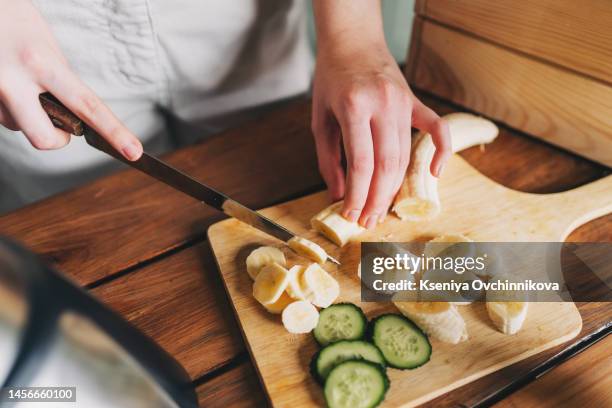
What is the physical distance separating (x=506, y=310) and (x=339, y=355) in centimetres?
32

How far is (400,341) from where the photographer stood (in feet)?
2.89

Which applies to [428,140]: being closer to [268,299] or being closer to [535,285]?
[535,285]

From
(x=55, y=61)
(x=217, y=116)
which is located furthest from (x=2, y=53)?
(x=217, y=116)

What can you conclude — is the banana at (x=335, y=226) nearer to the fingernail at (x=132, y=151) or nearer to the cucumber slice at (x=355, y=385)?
the cucumber slice at (x=355, y=385)

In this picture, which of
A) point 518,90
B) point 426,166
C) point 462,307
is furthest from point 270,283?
point 518,90

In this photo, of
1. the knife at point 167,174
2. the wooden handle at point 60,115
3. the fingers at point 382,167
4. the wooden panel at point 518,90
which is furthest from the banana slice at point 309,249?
the wooden panel at point 518,90

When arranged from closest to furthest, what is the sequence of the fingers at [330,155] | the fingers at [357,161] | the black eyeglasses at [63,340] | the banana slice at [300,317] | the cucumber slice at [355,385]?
the black eyeglasses at [63,340]
the cucumber slice at [355,385]
the banana slice at [300,317]
the fingers at [357,161]
the fingers at [330,155]

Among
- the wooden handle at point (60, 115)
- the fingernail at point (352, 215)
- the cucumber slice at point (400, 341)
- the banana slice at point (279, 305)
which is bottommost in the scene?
the cucumber slice at point (400, 341)

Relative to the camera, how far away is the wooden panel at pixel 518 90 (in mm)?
1186

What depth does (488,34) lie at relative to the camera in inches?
50.0

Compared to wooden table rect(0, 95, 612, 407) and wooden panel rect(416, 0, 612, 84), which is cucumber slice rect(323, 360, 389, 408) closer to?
wooden table rect(0, 95, 612, 407)

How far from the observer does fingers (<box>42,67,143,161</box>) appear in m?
0.82

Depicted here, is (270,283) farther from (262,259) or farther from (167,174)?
(167,174)

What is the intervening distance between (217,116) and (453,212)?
0.75 meters
